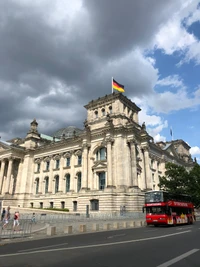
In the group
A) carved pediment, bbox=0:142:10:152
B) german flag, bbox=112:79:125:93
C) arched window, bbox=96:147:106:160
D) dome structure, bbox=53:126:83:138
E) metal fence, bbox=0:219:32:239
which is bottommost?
metal fence, bbox=0:219:32:239

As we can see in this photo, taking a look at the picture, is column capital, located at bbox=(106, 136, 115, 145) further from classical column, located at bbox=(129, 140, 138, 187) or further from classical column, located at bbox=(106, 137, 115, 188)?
classical column, located at bbox=(129, 140, 138, 187)

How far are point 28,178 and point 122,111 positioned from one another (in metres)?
30.2

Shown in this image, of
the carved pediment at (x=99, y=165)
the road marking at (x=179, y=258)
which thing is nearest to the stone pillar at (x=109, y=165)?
the carved pediment at (x=99, y=165)

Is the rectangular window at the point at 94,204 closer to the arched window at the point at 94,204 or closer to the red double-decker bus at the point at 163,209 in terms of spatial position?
the arched window at the point at 94,204

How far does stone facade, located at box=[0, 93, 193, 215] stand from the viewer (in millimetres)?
42281

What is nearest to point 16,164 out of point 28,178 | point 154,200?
point 28,178

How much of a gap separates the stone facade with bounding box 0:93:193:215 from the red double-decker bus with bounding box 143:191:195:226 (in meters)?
12.8

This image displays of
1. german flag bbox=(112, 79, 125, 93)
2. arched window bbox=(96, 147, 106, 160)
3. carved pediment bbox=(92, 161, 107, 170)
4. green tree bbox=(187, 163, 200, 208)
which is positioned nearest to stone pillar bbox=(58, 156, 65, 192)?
carved pediment bbox=(92, 161, 107, 170)

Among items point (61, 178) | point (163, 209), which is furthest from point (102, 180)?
point (163, 209)

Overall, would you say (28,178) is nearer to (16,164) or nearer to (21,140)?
(16,164)

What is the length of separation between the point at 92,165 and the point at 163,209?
23418mm

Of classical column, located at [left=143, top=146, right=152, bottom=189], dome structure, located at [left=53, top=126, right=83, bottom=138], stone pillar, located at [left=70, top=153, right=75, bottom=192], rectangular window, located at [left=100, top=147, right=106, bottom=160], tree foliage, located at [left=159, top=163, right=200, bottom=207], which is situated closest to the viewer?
tree foliage, located at [left=159, top=163, right=200, bottom=207]

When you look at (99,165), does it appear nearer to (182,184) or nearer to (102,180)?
(102,180)

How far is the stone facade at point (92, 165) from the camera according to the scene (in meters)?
42.3
